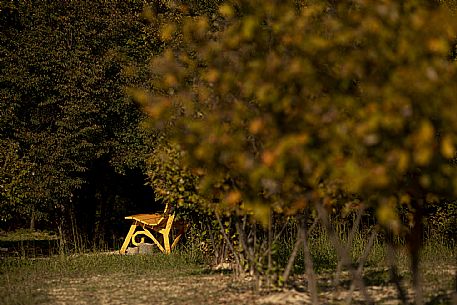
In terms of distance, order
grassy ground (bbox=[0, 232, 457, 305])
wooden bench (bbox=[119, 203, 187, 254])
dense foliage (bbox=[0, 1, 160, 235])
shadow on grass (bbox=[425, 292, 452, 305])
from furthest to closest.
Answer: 1. dense foliage (bbox=[0, 1, 160, 235])
2. wooden bench (bbox=[119, 203, 187, 254])
3. grassy ground (bbox=[0, 232, 457, 305])
4. shadow on grass (bbox=[425, 292, 452, 305])

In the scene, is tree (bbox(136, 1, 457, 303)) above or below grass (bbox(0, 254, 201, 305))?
above

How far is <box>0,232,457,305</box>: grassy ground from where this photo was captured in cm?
822

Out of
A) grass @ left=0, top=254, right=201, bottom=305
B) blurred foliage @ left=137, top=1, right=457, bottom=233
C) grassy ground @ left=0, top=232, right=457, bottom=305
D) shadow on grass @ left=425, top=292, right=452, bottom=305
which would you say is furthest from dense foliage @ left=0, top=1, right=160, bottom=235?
blurred foliage @ left=137, top=1, right=457, bottom=233

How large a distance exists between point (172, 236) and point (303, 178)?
Result: 10958 mm

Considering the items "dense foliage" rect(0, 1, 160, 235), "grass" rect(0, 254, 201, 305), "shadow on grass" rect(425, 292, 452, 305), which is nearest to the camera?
"shadow on grass" rect(425, 292, 452, 305)

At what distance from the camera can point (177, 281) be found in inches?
410

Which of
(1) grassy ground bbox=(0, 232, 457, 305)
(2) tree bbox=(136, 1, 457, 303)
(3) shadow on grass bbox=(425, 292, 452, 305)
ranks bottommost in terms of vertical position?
(3) shadow on grass bbox=(425, 292, 452, 305)

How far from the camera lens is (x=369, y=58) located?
14.8ft

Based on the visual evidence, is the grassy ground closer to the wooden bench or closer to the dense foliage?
the wooden bench

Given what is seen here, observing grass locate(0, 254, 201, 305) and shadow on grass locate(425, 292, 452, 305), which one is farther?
grass locate(0, 254, 201, 305)

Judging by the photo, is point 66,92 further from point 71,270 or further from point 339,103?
point 339,103

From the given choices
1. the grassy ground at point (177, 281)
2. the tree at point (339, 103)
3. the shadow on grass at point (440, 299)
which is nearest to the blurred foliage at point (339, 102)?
the tree at point (339, 103)

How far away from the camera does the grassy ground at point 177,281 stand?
822cm

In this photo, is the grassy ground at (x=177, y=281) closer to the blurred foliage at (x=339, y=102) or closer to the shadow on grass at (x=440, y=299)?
the shadow on grass at (x=440, y=299)
